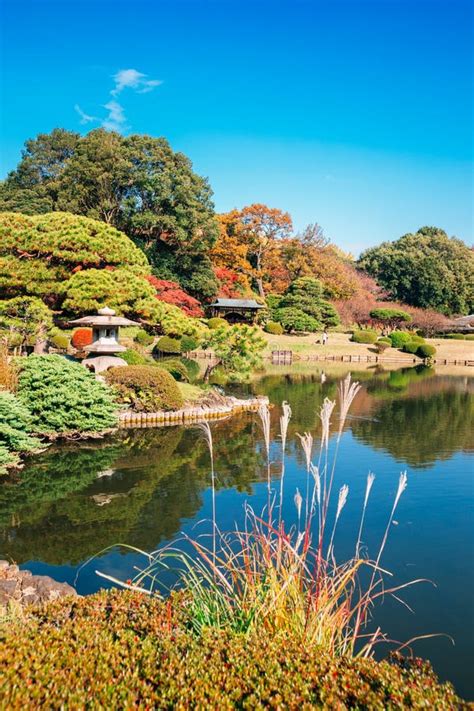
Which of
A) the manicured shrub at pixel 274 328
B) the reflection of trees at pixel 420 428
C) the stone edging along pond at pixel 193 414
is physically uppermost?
the manicured shrub at pixel 274 328

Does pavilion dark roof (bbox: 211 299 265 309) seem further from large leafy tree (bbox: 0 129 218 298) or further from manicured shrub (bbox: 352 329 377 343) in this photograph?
manicured shrub (bbox: 352 329 377 343)

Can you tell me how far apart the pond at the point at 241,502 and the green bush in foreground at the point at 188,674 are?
6.96 ft

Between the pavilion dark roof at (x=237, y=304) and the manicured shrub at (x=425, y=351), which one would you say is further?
the pavilion dark roof at (x=237, y=304)

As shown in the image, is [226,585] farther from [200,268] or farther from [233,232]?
[233,232]

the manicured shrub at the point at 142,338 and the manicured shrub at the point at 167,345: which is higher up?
the manicured shrub at the point at 142,338

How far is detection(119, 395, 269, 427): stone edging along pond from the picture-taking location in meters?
12.8

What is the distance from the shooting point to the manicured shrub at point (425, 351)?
3328 cm

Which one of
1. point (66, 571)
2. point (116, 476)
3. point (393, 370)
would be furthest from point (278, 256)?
point (66, 571)

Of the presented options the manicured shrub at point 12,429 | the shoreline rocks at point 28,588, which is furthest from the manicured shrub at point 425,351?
the shoreline rocks at point 28,588

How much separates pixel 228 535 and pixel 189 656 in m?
3.93

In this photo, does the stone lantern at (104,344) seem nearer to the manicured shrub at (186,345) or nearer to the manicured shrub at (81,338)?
the manicured shrub at (81,338)

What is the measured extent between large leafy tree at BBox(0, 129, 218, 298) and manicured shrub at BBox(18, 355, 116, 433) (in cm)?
2401

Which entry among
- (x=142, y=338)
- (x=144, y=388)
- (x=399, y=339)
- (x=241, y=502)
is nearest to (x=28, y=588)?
(x=241, y=502)

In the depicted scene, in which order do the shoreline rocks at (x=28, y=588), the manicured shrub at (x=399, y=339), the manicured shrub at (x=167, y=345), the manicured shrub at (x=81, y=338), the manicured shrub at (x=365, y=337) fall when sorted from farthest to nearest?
the manicured shrub at (x=365, y=337)
the manicured shrub at (x=399, y=339)
the manicured shrub at (x=167, y=345)
the manicured shrub at (x=81, y=338)
the shoreline rocks at (x=28, y=588)
